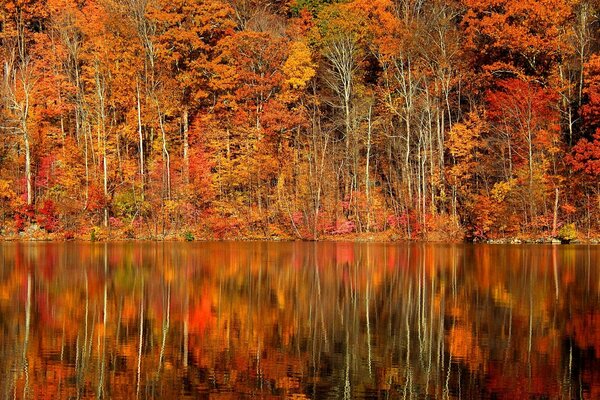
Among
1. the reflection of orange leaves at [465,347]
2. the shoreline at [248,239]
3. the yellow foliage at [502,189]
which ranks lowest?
the reflection of orange leaves at [465,347]

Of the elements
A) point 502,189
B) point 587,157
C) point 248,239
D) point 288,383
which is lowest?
point 288,383

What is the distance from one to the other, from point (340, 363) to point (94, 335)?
500cm

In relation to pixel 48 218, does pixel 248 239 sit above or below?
below

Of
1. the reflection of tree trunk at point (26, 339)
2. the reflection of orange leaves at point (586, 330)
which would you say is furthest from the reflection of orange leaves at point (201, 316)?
the reflection of orange leaves at point (586, 330)

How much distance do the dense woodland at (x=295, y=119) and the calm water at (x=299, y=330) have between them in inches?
798

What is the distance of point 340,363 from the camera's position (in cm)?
1399

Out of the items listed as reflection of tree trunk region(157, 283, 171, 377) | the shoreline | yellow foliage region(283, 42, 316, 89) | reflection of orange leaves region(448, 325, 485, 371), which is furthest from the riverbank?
reflection of orange leaves region(448, 325, 485, 371)

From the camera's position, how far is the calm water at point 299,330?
12.4 meters

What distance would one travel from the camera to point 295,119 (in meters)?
57.1

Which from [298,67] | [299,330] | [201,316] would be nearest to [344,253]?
[298,67]

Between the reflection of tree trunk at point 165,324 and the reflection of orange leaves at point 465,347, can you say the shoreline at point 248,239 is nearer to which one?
the reflection of tree trunk at point 165,324

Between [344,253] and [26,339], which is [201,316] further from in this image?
[344,253]

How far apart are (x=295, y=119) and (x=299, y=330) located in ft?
133

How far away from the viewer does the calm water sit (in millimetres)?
12445
